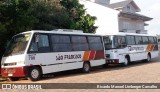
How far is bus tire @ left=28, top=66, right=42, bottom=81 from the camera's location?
14.8m

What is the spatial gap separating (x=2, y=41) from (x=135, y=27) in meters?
31.6

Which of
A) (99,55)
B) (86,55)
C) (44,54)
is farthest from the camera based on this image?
(99,55)

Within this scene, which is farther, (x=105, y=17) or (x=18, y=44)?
(x=105, y=17)

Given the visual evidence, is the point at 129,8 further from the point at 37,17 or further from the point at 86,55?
the point at 86,55

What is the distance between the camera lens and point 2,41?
18.0 m

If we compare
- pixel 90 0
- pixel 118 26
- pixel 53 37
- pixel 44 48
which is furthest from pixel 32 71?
pixel 90 0

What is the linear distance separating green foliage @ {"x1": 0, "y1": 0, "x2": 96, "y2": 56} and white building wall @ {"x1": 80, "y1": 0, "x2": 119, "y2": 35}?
10812mm

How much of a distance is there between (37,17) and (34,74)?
763 centimetres

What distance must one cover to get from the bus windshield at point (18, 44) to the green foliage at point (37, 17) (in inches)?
53.3

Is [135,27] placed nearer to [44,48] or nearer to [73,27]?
[73,27]

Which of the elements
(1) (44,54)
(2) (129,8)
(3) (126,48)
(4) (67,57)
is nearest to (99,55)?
(3) (126,48)

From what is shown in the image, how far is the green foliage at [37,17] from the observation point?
1777 centimetres

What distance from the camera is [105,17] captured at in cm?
4175

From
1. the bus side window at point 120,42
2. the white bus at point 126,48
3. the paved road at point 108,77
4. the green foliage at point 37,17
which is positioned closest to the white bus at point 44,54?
the paved road at point 108,77
